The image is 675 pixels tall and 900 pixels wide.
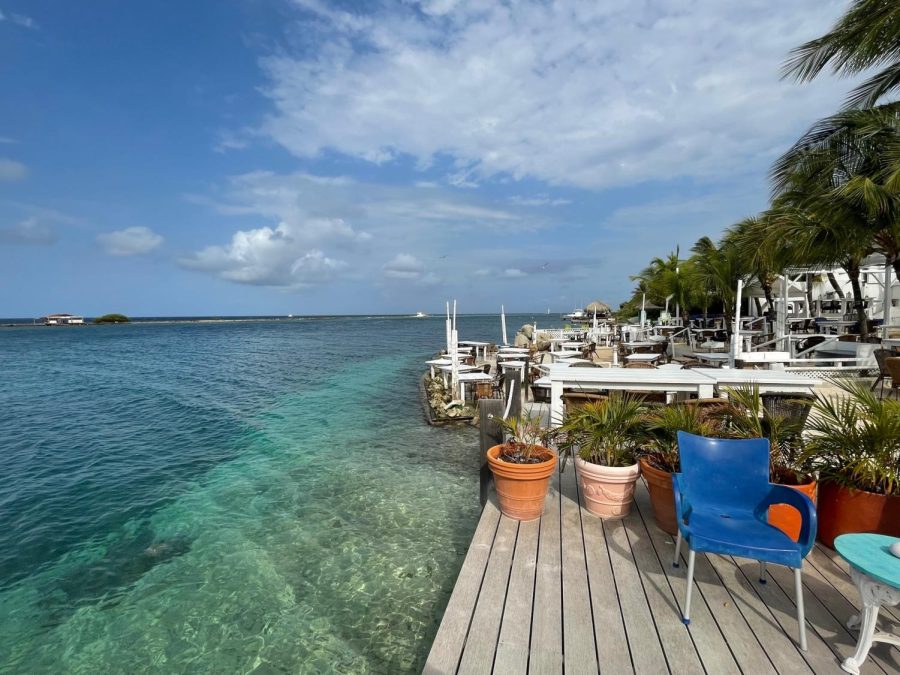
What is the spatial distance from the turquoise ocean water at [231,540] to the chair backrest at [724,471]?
2.50 meters

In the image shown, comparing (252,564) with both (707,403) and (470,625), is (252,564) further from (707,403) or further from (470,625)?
(707,403)

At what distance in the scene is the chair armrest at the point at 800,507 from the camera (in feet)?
7.02

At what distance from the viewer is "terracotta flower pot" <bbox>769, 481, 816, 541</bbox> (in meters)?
2.76

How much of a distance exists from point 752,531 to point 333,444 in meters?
8.21

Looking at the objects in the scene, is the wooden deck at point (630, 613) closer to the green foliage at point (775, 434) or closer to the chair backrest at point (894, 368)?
the green foliage at point (775, 434)

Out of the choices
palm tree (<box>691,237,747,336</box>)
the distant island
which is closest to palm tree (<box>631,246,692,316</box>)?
palm tree (<box>691,237,747,336</box>)

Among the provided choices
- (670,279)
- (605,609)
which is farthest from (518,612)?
(670,279)

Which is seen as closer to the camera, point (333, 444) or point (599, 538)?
point (599, 538)

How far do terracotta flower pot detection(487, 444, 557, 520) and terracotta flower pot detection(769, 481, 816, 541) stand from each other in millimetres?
1497

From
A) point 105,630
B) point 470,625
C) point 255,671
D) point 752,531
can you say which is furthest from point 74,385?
point 752,531

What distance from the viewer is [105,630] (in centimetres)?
385

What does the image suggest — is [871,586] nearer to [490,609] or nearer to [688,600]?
[688,600]

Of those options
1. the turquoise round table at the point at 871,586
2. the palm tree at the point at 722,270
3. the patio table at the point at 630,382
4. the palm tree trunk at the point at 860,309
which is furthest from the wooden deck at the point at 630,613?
the palm tree at the point at 722,270

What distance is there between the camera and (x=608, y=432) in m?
3.57
